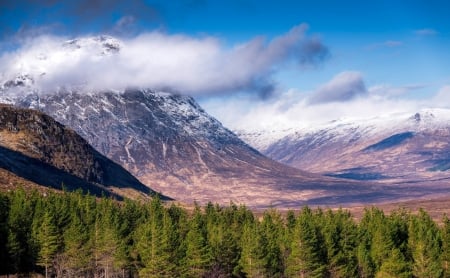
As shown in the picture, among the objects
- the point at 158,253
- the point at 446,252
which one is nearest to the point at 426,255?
the point at 446,252

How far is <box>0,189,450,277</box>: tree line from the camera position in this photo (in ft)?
421

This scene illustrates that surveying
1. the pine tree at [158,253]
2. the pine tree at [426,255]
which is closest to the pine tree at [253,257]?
the pine tree at [158,253]

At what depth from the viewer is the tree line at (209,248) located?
12825 centimetres

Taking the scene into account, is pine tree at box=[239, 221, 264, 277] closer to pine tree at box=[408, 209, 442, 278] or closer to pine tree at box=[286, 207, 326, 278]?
pine tree at box=[286, 207, 326, 278]

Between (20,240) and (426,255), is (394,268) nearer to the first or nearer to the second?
(426,255)

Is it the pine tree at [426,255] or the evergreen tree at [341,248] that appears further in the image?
the evergreen tree at [341,248]

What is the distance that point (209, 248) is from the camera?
13112 cm

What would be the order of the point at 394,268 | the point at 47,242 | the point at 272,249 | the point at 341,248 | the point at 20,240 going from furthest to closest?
1. the point at 341,248
2. the point at 272,249
3. the point at 20,240
4. the point at 47,242
5. the point at 394,268

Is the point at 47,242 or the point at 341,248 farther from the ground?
the point at 47,242

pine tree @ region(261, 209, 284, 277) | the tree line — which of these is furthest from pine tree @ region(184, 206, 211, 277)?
pine tree @ region(261, 209, 284, 277)

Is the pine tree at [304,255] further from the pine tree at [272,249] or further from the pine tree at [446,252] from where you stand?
the pine tree at [446,252]

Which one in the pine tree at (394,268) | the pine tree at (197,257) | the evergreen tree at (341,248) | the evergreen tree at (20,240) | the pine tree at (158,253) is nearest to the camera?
the pine tree at (158,253)

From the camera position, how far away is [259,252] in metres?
131

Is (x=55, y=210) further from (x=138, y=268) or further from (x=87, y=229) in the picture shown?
(x=138, y=268)
